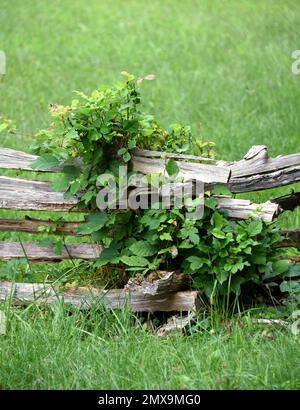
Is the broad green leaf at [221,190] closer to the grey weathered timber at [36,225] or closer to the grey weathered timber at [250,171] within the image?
the grey weathered timber at [250,171]

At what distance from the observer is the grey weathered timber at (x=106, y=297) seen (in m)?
4.64

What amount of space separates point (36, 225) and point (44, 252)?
0.61ft

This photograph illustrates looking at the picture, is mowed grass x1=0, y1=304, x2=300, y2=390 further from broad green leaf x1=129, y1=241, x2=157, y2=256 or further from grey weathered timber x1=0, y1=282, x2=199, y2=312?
broad green leaf x1=129, y1=241, x2=157, y2=256

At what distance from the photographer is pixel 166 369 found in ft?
13.0

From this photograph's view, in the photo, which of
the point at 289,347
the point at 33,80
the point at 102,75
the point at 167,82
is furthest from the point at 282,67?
the point at 289,347

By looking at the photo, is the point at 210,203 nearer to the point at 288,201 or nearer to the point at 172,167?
the point at 172,167

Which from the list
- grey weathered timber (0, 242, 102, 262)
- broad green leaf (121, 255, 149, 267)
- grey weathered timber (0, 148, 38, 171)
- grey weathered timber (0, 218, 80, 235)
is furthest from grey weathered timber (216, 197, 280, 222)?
grey weathered timber (0, 148, 38, 171)

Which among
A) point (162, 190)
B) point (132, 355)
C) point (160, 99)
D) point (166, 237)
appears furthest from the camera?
point (160, 99)

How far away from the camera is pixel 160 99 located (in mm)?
9406

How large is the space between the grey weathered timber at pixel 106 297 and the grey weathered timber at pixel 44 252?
223 mm

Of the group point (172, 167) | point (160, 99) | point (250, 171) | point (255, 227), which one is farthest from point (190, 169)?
point (160, 99)

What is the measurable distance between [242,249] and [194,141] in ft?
2.60

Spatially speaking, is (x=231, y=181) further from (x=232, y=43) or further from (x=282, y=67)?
(x=232, y=43)

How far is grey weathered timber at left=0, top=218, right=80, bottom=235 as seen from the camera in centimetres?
501
